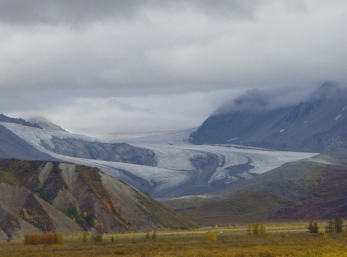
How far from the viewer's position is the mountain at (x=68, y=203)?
107 meters

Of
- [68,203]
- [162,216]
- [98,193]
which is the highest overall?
[98,193]

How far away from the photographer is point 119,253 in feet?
196

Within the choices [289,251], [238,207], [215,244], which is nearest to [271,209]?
[238,207]

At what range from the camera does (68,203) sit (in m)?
118

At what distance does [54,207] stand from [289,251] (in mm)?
63306

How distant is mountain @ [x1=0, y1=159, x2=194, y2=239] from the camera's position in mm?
107200

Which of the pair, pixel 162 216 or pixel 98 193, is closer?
pixel 98 193

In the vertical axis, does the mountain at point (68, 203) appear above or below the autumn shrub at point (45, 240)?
above

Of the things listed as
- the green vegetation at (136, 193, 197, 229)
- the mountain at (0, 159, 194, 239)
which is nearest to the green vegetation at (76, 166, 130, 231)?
the mountain at (0, 159, 194, 239)

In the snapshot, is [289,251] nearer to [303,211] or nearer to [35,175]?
[35,175]

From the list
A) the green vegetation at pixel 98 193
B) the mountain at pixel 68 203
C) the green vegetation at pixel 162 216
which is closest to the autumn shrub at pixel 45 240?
the mountain at pixel 68 203

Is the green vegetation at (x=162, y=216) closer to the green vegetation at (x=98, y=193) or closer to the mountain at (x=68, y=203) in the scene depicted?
the mountain at (x=68, y=203)

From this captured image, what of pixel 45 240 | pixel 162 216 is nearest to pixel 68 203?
pixel 162 216

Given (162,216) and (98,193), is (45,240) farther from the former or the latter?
(162,216)
